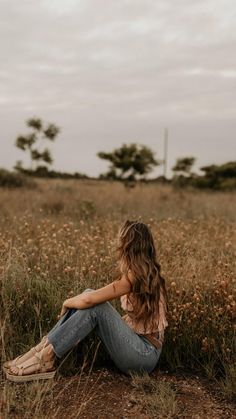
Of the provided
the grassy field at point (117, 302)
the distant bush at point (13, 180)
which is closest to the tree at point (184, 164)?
the distant bush at point (13, 180)

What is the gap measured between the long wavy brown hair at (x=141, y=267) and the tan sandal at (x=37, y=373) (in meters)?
0.63

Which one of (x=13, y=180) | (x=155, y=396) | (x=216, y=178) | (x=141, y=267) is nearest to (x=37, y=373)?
(x=155, y=396)

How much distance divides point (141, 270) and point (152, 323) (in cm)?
36

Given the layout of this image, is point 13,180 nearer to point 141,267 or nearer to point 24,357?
point 24,357

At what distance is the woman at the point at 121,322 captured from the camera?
10.9ft

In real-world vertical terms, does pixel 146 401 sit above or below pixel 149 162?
below

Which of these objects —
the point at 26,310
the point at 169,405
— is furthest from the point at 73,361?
the point at 169,405

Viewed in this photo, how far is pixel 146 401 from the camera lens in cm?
304

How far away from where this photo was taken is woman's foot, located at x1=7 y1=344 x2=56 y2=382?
331 cm

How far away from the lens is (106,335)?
11.1 ft

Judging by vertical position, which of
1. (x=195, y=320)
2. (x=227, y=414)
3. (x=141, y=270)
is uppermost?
(x=141, y=270)

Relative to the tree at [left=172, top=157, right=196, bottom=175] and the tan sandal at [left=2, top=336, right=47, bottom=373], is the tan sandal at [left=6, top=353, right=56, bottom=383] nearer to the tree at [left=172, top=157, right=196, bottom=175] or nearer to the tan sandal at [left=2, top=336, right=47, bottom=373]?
the tan sandal at [left=2, top=336, right=47, bottom=373]

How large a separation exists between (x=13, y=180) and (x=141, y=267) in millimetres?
18447

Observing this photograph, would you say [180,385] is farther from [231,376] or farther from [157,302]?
[157,302]
